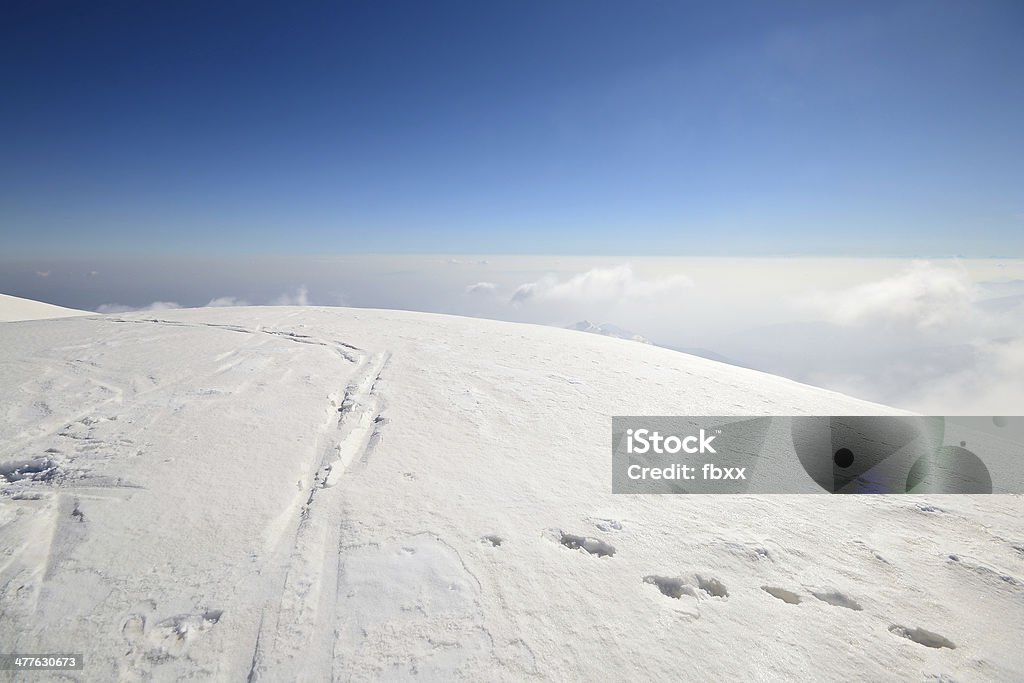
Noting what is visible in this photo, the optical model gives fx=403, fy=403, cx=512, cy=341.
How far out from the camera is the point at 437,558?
296 centimetres

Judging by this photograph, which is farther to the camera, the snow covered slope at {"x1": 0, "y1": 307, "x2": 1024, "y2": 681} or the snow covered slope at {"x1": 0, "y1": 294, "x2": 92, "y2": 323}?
the snow covered slope at {"x1": 0, "y1": 294, "x2": 92, "y2": 323}

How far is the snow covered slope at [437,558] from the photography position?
2314mm

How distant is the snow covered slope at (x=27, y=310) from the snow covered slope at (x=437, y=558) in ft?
47.6

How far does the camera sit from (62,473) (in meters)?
3.79

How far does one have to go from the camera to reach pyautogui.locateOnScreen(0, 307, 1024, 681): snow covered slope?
2314mm

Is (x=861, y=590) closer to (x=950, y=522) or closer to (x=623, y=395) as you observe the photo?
(x=950, y=522)

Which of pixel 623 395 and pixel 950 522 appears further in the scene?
pixel 623 395

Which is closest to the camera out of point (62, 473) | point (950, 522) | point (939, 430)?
point (950, 522)

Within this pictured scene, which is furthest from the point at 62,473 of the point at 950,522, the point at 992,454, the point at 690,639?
the point at 992,454

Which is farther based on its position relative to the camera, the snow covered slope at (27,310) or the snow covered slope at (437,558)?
the snow covered slope at (27,310)

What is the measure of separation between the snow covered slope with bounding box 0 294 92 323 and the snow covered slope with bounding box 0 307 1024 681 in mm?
14517

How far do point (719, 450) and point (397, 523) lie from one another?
3.68 meters

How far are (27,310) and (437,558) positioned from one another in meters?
22.9

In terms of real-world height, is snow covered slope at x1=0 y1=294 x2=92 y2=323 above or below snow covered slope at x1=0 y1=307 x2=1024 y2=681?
above
